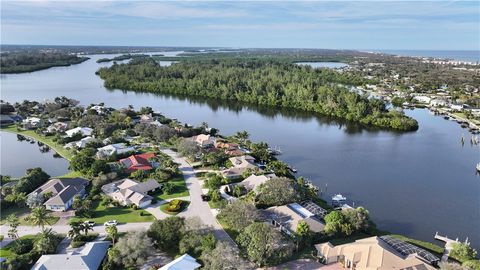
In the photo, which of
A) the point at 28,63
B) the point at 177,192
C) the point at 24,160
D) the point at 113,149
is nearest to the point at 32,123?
the point at 24,160

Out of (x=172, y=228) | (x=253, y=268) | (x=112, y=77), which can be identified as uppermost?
(x=112, y=77)

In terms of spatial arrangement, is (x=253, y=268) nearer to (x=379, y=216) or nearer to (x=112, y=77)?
(x=379, y=216)

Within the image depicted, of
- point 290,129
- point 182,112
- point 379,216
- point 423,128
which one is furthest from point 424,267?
point 182,112

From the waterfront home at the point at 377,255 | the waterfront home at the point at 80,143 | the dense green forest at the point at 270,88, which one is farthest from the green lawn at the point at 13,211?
the dense green forest at the point at 270,88

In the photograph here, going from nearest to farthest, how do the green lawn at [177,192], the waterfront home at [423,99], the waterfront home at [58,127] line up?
the green lawn at [177,192] < the waterfront home at [58,127] < the waterfront home at [423,99]

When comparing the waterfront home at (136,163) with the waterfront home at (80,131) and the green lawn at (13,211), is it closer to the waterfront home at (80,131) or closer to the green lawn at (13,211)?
the green lawn at (13,211)

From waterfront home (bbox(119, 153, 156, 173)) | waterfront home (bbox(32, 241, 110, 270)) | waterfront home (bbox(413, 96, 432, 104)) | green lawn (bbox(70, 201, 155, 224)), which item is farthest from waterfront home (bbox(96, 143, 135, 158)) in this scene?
waterfront home (bbox(413, 96, 432, 104))

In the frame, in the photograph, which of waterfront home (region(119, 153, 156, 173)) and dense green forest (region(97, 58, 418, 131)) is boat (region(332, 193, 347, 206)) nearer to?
waterfront home (region(119, 153, 156, 173))
